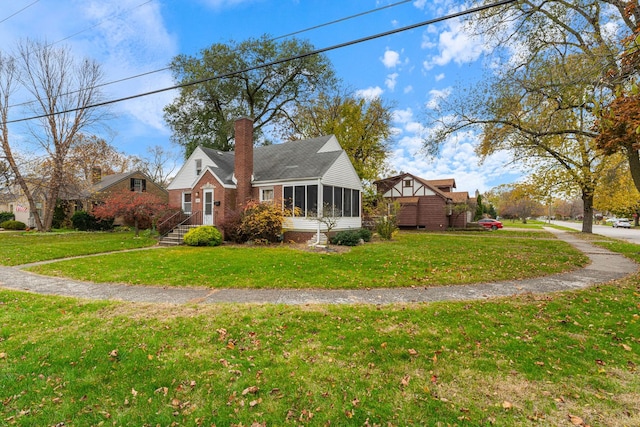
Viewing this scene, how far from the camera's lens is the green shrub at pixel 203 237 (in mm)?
14828

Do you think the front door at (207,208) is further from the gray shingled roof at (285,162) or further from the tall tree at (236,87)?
the tall tree at (236,87)

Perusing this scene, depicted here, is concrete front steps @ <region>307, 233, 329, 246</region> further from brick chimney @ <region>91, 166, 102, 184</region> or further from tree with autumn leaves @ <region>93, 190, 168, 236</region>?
brick chimney @ <region>91, 166, 102, 184</region>

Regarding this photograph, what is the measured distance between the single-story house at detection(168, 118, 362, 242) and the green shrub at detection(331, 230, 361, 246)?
0.87 metres

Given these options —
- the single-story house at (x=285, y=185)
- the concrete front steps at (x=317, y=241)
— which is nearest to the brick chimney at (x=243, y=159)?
the single-story house at (x=285, y=185)

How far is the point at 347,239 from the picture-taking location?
1461 centimetres

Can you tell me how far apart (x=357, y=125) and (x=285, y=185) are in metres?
13.4

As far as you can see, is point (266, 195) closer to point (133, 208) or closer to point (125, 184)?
point (133, 208)

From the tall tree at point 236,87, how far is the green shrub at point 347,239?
19458 millimetres

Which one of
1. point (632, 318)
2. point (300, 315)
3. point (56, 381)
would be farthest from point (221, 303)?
point (632, 318)

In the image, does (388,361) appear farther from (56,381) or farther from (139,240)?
(139,240)

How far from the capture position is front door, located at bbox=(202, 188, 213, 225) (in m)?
17.7

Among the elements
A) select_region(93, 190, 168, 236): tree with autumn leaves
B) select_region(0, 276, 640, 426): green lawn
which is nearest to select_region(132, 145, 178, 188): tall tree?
select_region(93, 190, 168, 236): tree with autumn leaves

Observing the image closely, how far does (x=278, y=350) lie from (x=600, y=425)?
11.6ft

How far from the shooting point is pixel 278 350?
4184 millimetres
